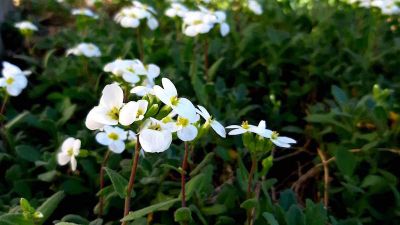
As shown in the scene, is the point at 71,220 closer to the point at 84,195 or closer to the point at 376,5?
the point at 84,195

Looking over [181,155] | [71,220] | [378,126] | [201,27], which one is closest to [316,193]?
[378,126]

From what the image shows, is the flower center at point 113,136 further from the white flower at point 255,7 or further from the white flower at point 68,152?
the white flower at point 255,7

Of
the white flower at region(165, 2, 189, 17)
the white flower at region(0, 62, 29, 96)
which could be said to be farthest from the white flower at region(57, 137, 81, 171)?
the white flower at region(165, 2, 189, 17)

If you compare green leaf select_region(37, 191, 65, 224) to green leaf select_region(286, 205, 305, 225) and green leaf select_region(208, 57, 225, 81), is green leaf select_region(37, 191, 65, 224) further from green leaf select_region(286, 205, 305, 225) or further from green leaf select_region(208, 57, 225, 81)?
green leaf select_region(208, 57, 225, 81)

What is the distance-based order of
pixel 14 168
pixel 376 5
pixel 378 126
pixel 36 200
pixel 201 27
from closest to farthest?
pixel 36 200
pixel 14 168
pixel 378 126
pixel 201 27
pixel 376 5

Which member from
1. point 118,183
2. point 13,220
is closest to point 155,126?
point 118,183

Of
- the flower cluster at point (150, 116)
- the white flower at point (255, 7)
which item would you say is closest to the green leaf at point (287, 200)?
the flower cluster at point (150, 116)
